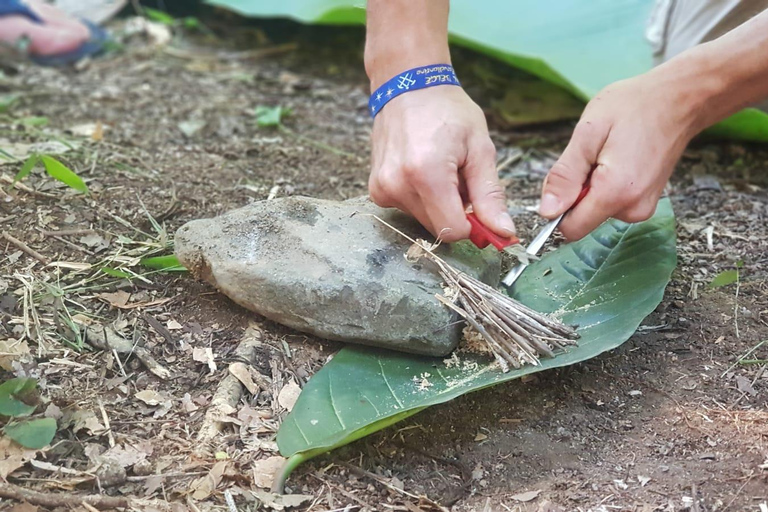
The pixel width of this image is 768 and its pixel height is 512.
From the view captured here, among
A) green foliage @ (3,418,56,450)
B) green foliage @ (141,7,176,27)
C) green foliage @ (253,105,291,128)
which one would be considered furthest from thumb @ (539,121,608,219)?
green foliage @ (141,7,176,27)

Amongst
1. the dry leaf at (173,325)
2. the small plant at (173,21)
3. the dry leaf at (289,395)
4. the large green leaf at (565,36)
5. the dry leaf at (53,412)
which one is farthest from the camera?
the small plant at (173,21)

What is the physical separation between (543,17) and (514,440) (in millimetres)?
1865

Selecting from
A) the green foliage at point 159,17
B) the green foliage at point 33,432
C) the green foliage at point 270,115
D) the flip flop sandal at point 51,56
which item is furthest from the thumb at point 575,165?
the green foliage at point 159,17

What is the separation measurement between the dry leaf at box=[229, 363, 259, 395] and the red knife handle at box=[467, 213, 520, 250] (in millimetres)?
439

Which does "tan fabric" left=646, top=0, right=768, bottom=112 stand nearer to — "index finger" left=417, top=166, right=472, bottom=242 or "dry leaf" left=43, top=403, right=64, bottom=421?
"index finger" left=417, top=166, right=472, bottom=242

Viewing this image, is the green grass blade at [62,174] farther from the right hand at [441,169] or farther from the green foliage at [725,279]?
the green foliage at [725,279]

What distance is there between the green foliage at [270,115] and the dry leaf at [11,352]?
4.13 ft

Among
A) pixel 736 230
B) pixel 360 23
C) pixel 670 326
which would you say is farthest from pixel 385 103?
pixel 360 23

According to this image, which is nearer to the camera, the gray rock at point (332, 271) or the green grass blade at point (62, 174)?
the gray rock at point (332, 271)

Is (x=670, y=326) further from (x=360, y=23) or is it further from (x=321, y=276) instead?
(x=360, y=23)

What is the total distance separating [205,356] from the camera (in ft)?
3.96

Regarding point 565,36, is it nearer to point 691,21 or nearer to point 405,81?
point 691,21

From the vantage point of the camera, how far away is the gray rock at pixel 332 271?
1.17 meters

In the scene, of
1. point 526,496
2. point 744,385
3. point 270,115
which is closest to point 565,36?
point 270,115
